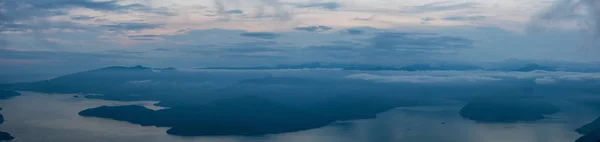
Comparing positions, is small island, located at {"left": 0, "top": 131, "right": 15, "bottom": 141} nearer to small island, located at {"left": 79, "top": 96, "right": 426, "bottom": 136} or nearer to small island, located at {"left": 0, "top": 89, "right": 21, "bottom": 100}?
small island, located at {"left": 0, "top": 89, "right": 21, "bottom": 100}

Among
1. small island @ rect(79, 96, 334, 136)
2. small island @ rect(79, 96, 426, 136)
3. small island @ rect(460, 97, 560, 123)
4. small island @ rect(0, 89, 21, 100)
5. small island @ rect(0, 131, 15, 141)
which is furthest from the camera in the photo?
small island @ rect(460, 97, 560, 123)

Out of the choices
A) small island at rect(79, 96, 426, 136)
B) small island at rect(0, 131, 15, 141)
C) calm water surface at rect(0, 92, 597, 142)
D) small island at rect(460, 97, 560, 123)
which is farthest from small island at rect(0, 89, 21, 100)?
small island at rect(460, 97, 560, 123)

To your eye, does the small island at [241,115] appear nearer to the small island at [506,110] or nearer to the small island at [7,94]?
the small island at [7,94]

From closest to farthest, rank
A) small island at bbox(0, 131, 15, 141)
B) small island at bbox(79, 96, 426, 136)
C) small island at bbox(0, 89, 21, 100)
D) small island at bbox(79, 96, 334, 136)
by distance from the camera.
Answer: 1. small island at bbox(0, 131, 15, 141)
2. small island at bbox(0, 89, 21, 100)
3. small island at bbox(79, 96, 334, 136)
4. small island at bbox(79, 96, 426, 136)

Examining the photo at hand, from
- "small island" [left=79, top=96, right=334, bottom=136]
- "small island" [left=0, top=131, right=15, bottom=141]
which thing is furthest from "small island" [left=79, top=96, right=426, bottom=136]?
"small island" [left=0, top=131, right=15, bottom=141]

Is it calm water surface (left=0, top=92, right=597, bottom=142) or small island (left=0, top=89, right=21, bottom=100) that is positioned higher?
small island (left=0, top=89, right=21, bottom=100)

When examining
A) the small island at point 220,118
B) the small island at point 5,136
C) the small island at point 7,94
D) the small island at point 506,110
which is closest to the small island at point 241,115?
the small island at point 220,118

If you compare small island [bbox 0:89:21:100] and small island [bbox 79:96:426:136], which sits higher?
small island [bbox 0:89:21:100]

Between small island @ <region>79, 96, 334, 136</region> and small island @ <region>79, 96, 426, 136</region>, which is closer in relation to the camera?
small island @ <region>79, 96, 334, 136</region>

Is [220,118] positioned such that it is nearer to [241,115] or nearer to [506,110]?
[241,115]

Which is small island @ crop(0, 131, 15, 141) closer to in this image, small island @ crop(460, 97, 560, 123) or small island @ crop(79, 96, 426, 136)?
small island @ crop(79, 96, 426, 136)
